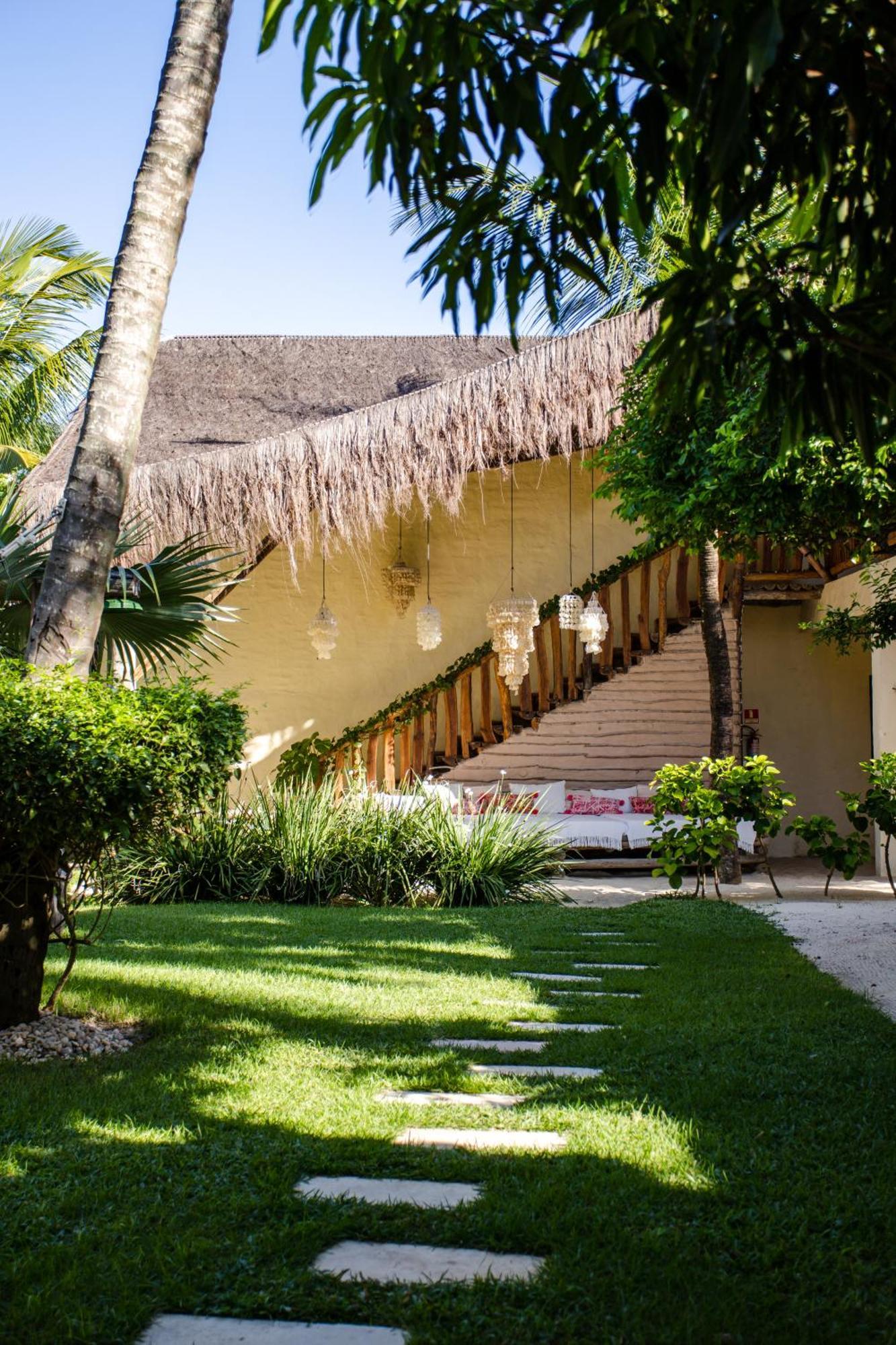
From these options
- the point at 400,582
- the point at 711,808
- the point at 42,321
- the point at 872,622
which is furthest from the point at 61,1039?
the point at 42,321

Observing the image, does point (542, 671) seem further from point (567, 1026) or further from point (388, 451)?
point (567, 1026)

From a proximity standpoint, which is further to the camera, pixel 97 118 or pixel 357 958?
pixel 97 118

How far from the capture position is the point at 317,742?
11742 millimetres

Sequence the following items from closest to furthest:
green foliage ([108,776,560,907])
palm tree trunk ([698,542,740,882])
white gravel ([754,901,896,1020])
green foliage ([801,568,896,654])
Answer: white gravel ([754,901,896,1020])
green foliage ([108,776,560,907])
green foliage ([801,568,896,654])
palm tree trunk ([698,542,740,882])

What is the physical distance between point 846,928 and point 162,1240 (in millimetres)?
4674

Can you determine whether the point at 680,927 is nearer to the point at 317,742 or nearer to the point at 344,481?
the point at 344,481

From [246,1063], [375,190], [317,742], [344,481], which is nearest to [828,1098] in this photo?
[246,1063]

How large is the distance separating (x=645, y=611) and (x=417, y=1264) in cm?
996

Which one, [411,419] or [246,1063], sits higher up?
[411,419]

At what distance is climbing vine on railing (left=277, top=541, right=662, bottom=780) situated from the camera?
37.7ft

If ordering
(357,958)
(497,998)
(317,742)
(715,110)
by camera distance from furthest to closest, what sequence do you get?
(317,742), (357,958), (497,998), (715,110)

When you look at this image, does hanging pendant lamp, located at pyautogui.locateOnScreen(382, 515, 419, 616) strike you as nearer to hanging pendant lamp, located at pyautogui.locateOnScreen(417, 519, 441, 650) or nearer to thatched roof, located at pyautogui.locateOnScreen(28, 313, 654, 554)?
hanging pendant lamp, located at pyautogui.locateOnScreen(417, 519, 441, 650)

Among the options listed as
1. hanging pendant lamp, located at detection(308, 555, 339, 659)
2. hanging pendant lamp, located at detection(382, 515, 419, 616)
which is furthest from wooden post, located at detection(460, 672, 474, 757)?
hanging pendant lamp, located at detection(308, 555, 339, 659)

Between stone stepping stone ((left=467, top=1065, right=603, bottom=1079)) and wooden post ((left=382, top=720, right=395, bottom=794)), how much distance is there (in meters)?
7.05
